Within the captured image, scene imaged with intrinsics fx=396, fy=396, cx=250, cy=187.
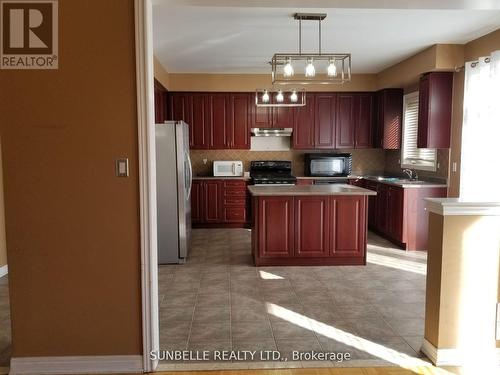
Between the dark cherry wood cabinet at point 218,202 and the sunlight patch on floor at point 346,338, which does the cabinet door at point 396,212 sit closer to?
the dark cherry wood cabinet at point 218,202

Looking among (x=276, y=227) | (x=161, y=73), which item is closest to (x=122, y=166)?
(x=276, y=227)

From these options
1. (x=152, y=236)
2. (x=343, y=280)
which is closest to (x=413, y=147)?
(x=343, y=280)

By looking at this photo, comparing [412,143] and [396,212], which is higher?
[412,143]

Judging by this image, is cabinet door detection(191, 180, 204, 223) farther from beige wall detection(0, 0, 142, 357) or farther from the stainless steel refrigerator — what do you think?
beige wall detection(0, 0, 142, 357)

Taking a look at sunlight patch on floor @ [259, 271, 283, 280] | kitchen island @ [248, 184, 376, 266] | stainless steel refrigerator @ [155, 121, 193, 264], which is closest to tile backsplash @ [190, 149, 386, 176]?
stainless steel refrigerator @ [155, 121, 193, 264]

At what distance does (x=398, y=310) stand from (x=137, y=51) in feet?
A: 9.29

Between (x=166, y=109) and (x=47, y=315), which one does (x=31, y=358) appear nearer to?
(x=47, y=315)

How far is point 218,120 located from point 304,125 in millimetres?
1507

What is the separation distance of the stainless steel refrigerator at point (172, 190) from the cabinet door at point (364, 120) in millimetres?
3448

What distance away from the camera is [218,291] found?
381 centimetres

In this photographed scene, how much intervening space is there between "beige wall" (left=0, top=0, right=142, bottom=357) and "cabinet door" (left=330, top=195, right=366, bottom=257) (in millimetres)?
2721

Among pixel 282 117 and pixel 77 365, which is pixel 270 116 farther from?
pixel 77 365

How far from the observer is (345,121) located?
6941mm

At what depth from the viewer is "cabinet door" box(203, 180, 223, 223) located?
6.77 meters
